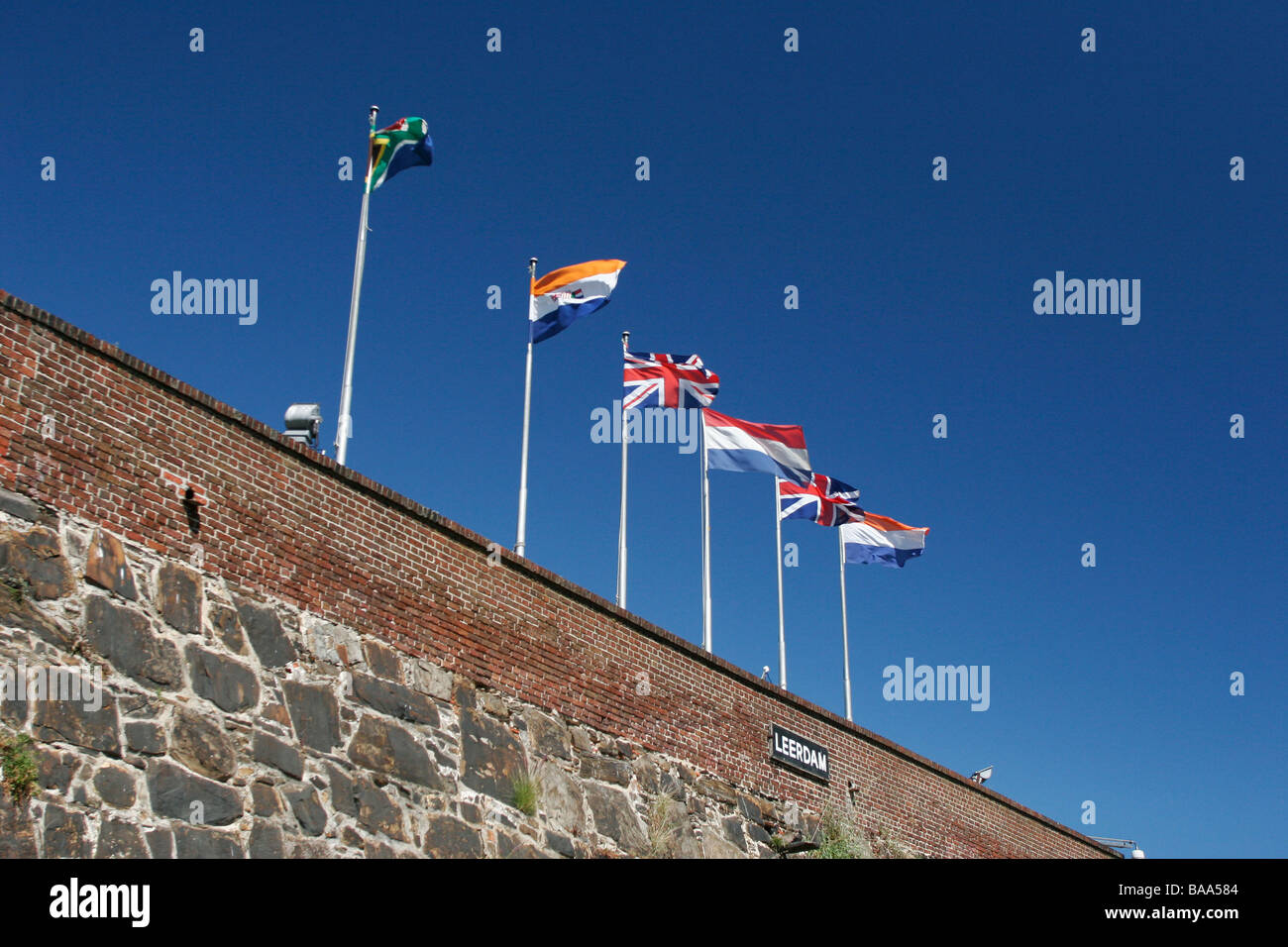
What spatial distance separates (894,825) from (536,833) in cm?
802

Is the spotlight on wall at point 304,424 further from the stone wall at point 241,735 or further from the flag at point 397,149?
the flag at point 397,149

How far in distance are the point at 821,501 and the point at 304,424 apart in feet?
39.1

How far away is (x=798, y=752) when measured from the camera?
18016mm

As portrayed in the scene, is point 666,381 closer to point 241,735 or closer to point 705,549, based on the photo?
point 705,549

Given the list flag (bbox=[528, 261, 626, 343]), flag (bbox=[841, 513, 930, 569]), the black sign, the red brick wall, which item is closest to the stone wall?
the red brick wall

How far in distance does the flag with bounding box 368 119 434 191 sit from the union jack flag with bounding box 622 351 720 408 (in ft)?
16.4

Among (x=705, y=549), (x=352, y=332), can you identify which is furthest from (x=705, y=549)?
(x=352, y=332)

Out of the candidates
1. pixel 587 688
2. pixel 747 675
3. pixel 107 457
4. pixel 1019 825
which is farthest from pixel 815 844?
pixel 107 457

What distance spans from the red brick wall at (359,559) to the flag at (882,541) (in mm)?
5316

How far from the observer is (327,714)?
464 inches

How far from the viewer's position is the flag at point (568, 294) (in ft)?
62.4

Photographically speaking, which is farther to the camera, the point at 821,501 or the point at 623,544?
the point at 821,501

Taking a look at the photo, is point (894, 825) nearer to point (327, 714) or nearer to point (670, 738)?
point (670, 738)

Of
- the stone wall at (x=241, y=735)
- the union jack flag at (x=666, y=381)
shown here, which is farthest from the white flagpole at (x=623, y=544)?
the stone wall at (x=241, y=735)
